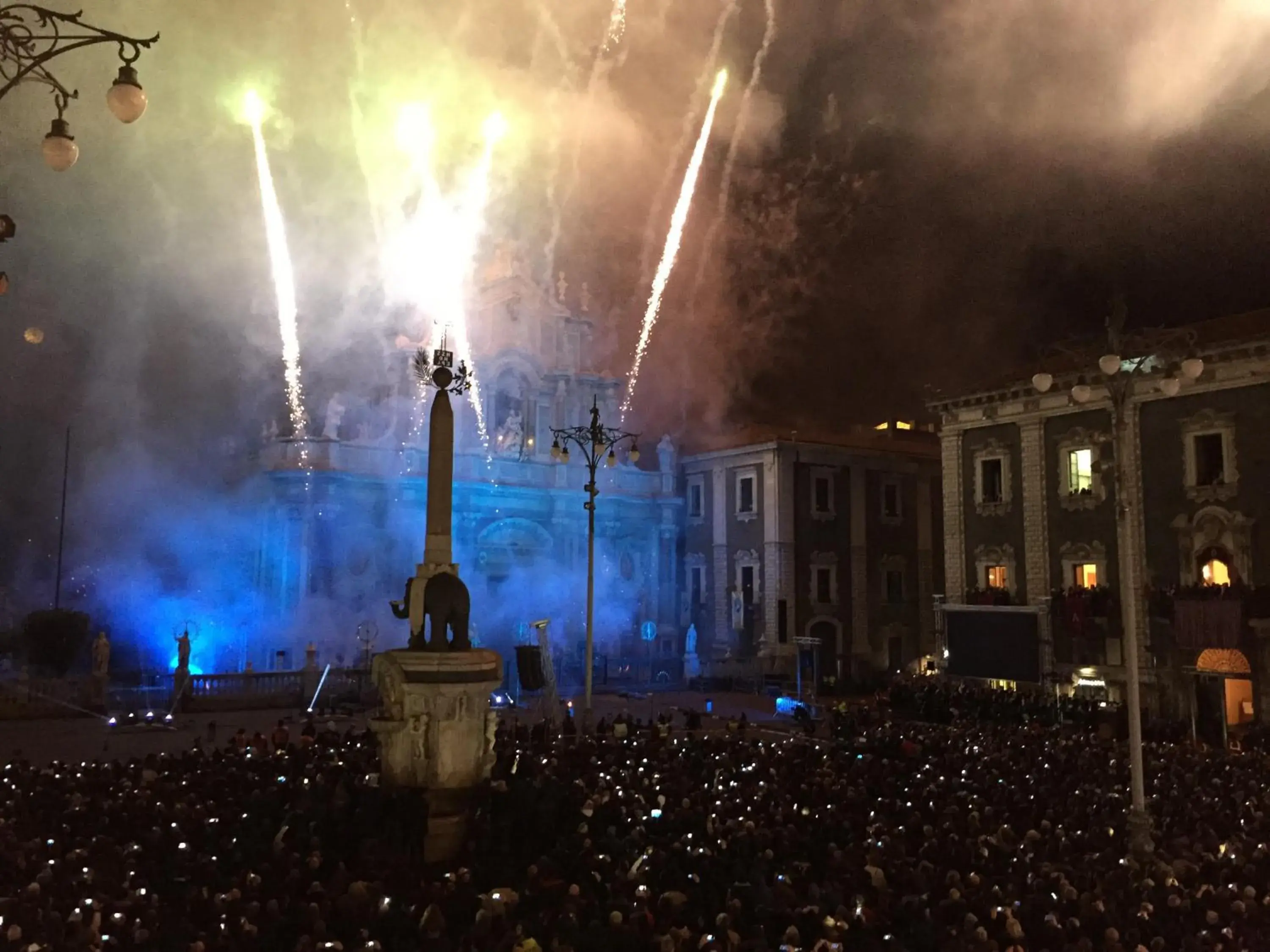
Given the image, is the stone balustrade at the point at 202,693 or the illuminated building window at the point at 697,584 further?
the illuminated building window at the point at 697,584

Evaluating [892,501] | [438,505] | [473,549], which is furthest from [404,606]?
[892,501]

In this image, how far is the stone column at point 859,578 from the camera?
45188 mm

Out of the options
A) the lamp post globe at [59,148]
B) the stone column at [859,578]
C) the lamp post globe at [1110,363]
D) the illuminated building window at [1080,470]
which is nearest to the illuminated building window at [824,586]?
the stone column at [859,578]

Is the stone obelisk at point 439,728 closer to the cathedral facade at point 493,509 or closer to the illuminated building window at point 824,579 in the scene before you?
the cathedral facade at point 493,509

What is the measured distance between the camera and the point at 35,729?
2516 cm

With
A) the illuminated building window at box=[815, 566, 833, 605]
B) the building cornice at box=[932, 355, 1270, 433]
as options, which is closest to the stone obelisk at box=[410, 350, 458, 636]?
the building cornice at box=[932, 355, 1270, 433]

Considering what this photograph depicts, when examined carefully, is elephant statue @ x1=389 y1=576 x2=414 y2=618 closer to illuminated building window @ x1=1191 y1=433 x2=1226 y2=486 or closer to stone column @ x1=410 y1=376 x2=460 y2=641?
stone column @ x1=410 y1=376 x2=460 y2=641

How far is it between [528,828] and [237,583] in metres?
32.3

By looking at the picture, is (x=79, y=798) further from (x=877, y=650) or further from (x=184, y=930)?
(x=877, y=650)

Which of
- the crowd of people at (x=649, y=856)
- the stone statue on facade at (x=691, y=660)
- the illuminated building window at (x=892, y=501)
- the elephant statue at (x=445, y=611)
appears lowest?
the crowd of people at (x=649, y=856)

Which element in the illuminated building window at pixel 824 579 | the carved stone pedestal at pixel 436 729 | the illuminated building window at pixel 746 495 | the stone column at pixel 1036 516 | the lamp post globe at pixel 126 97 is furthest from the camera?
the illuminated building window at pixel 746 495

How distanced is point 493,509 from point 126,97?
121ft

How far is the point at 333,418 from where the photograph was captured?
42250 millimetres

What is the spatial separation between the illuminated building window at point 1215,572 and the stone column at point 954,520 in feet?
27.1
